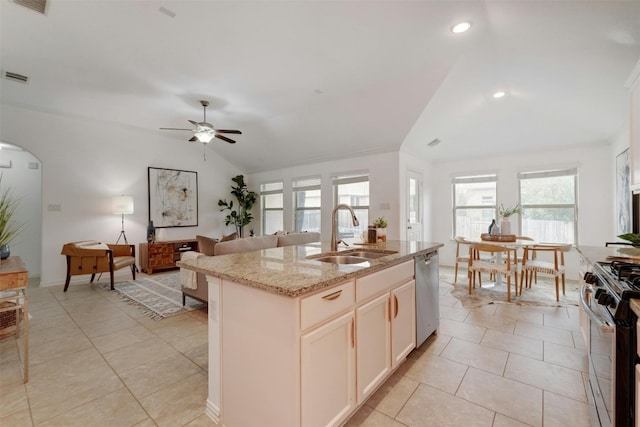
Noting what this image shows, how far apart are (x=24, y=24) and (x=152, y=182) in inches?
143

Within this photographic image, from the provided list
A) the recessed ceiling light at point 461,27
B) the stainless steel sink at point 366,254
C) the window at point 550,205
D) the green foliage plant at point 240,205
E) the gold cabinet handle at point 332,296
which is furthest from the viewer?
the green foliage plant at point 240,205

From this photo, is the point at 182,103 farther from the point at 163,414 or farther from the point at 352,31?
the point at 163,414

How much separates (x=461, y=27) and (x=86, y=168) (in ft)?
20.8

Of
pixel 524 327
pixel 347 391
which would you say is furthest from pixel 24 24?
pixel 524 327

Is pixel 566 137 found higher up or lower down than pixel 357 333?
higher up

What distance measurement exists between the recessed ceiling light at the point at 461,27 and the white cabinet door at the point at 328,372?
278 centimetres

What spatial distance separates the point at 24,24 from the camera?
259 cm

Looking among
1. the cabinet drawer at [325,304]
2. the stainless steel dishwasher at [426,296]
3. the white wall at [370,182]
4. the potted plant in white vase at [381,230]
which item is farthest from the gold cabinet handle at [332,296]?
the white wall at [370,182]

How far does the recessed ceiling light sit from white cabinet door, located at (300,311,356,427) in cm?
278

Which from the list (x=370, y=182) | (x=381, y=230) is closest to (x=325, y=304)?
(x=381, y=230)

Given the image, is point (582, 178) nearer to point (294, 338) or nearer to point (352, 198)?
point (352, 198)

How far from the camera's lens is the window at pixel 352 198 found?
18.6ft

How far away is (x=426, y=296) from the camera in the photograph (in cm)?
246

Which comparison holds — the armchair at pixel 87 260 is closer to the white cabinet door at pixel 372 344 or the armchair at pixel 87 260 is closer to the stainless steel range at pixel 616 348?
the white cabinet door at pixel 372 344
